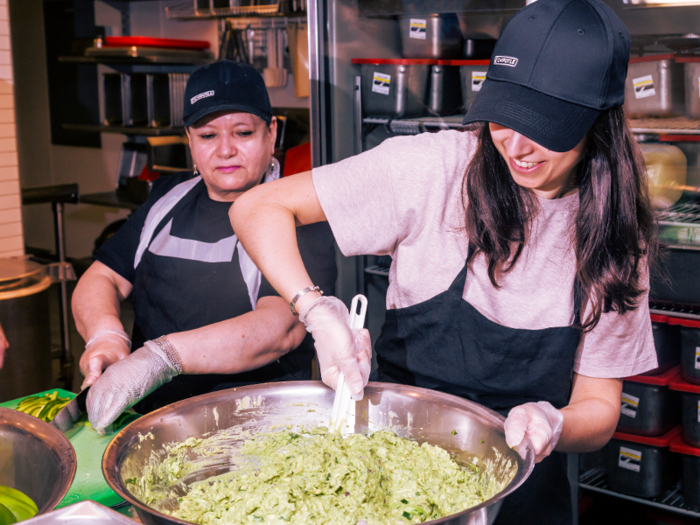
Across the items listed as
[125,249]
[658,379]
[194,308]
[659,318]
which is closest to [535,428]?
[194,308]

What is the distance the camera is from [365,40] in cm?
315

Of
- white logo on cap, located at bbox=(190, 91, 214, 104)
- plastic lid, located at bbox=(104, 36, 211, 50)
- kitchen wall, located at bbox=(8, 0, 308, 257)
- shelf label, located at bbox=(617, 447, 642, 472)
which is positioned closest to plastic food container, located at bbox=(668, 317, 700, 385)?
shelf label, located at bbox=(617, 447, 642, 472)

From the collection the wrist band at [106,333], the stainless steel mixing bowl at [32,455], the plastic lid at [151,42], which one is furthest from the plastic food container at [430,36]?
the plastic lid at [151,42]

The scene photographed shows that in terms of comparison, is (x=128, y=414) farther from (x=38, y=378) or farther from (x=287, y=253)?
(x=38, y=378)

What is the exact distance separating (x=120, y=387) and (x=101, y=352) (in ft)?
0.91

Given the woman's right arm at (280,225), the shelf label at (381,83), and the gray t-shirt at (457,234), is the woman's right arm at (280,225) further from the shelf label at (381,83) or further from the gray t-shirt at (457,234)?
the shelf label at (381,83)

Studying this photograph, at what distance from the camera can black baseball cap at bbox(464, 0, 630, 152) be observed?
3.86ft

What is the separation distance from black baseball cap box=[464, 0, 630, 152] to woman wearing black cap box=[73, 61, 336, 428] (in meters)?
0.86

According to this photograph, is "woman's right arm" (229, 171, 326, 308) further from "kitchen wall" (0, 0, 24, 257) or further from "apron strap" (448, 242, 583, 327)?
"kitchen wall" (0, 0, 24, 257)

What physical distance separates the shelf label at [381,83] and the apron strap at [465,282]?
1.76m

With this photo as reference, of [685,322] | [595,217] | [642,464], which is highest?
[595,217]

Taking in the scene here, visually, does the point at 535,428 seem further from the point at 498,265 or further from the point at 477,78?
the point at 477,78

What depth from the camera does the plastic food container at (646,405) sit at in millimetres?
2705

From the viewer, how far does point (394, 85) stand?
305 cm
